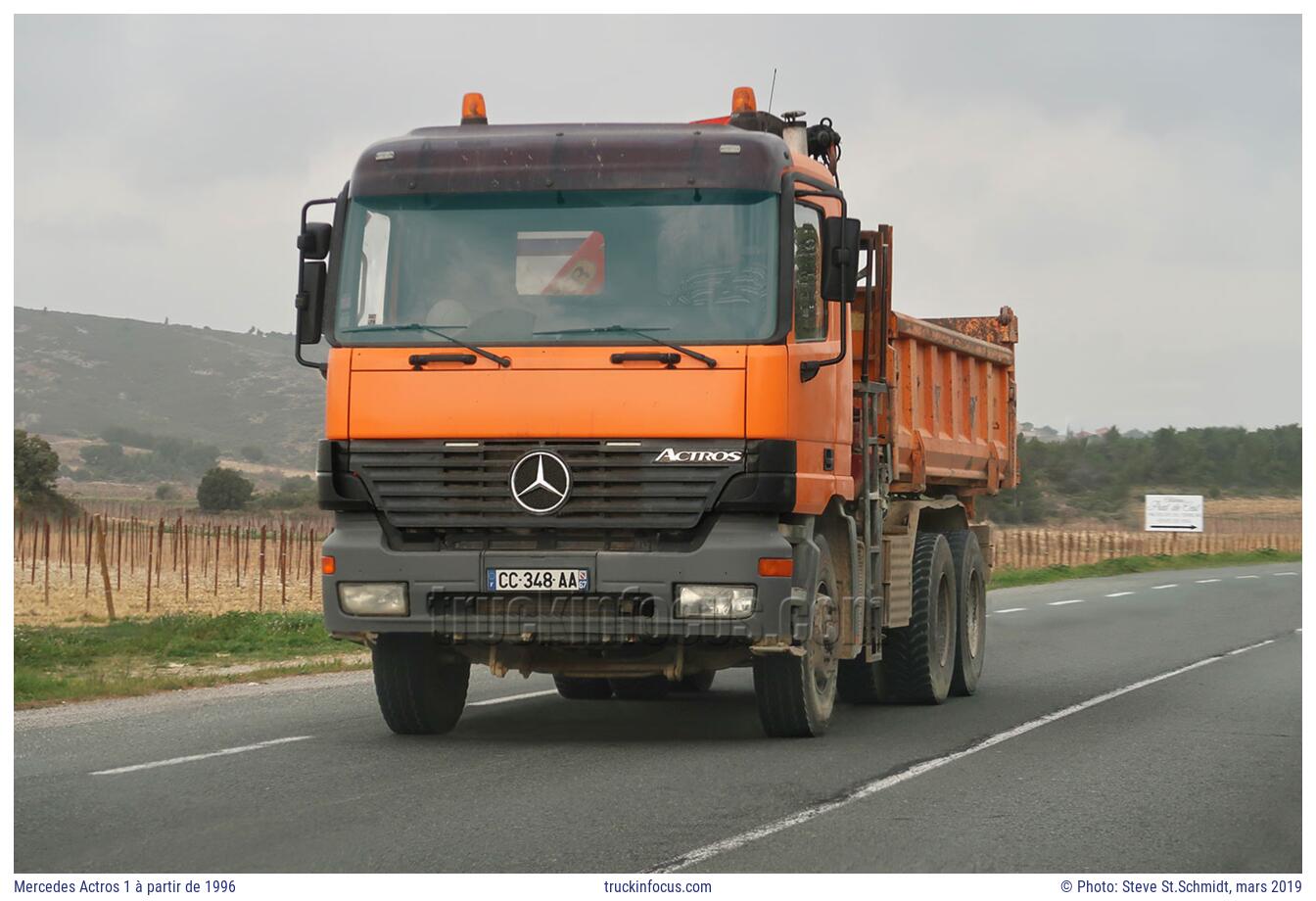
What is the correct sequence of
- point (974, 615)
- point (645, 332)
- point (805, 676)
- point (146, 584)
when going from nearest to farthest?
point (645, 332), point (805, 676), point (974, 615), point (146, 584)

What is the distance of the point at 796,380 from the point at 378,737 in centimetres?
337

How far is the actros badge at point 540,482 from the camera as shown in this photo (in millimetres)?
10336

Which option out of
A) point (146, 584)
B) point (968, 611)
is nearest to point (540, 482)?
point (968, 611)

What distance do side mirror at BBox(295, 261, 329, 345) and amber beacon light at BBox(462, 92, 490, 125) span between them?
5.76 ft

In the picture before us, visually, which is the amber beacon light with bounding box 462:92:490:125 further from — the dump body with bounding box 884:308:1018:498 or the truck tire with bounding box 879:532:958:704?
the truck tire with bounding box 879:532:958:704

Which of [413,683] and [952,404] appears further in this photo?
[952,404]

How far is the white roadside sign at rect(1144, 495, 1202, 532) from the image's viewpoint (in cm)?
7088

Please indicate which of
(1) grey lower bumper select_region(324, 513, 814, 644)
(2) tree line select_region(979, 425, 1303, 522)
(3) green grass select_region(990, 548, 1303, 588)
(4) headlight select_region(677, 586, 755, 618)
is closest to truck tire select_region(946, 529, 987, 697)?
(1) grey lower bumper select_region(324, 513, 814, 644)

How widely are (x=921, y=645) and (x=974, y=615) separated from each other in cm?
200

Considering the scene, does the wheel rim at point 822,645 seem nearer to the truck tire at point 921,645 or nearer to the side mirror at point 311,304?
the truck tire at point 921,645

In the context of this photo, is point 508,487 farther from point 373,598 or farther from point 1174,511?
point 1174,511

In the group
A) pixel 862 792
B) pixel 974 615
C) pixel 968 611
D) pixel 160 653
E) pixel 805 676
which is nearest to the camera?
pixel 862 792

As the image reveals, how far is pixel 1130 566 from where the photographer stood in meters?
52.8

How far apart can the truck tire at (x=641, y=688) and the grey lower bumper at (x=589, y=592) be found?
162 inches
